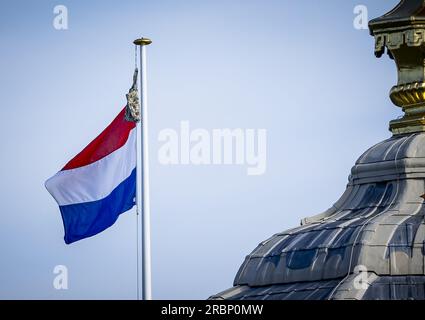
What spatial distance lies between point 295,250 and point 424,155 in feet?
17.1

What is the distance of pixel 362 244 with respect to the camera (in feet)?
245

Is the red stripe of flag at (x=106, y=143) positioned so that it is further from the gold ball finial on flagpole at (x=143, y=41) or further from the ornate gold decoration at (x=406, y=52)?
the ornate gold decoration at (x=406, y=52)

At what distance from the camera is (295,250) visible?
78312 mm

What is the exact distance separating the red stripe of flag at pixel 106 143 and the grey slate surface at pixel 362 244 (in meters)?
6.07

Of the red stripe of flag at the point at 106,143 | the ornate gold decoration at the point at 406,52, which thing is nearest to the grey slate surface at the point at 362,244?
the ornate gold decoration at the point at 406,52

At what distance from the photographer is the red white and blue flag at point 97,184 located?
76812 mm

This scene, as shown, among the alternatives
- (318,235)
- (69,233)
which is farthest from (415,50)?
(69,233)

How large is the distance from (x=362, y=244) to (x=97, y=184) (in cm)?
918

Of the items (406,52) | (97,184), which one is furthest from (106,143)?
(406,52)

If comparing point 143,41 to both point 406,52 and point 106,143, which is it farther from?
point 406,52

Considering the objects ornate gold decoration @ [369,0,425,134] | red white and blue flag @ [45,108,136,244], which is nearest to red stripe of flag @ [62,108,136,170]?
red white and blue flag @ [45,108,136,244]

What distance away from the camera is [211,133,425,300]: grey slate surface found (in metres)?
73.6

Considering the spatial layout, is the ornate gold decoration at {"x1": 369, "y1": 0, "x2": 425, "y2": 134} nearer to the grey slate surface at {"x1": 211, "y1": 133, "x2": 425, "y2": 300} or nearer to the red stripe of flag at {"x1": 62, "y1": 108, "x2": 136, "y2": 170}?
the grey slate surface at {"x1": 211, "y1": 133, "x2": 425, "y2": 300}
